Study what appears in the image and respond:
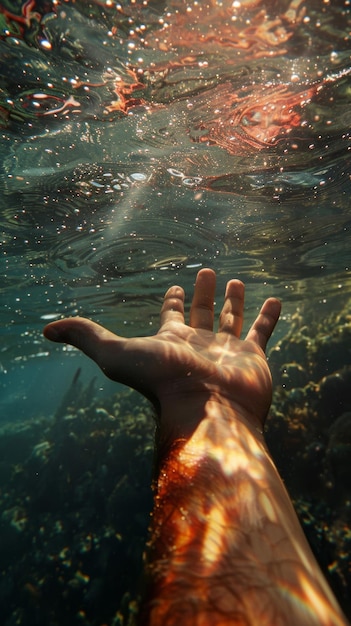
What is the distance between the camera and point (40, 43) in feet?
15.0

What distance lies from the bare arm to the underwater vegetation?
6.74 metres

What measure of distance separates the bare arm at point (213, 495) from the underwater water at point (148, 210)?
4365 millimetres

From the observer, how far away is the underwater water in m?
4.69

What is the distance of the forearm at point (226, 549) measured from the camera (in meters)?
1.50

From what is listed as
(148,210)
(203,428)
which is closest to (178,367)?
(203,428)

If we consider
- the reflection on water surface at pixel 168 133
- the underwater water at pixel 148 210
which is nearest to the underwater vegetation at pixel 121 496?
the underwater water at pixel 148 210

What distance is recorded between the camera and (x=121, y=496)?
11.4 meters

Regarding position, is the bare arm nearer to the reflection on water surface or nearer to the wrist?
the wrist

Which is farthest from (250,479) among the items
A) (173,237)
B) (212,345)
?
(173,237)

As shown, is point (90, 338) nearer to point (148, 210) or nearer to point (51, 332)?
point (51, 332)

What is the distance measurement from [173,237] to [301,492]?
28.8ft

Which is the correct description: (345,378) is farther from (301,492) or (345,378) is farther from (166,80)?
(166,80)

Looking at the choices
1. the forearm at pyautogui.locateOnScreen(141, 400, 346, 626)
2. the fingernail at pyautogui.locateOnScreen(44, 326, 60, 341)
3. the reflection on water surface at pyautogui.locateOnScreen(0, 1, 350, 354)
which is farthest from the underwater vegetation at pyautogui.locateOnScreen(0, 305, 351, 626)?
the fingernail at pyautogui.locateOnScreen(44, 326, 60, 341)

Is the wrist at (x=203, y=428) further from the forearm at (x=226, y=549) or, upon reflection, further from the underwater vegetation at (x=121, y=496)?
the underwater vegetation at (x=121, y=496)
